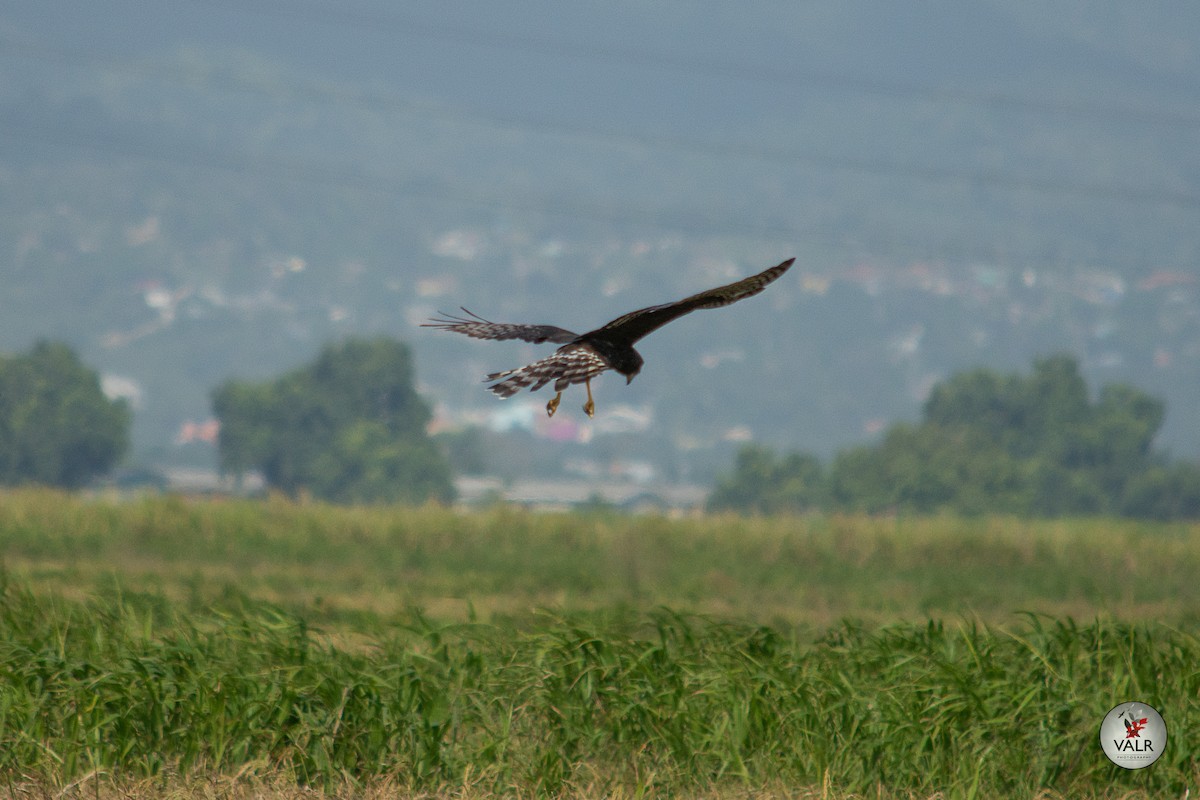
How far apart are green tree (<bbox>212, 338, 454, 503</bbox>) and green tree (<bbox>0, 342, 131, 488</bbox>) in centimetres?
1258

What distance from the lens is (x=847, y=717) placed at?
864cm

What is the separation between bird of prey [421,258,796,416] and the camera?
12.0 ft

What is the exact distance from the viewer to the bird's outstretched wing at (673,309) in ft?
12.1

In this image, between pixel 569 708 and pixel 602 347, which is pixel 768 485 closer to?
pixel 569 708

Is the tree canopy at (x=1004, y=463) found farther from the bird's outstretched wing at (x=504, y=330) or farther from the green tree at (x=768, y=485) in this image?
the bird's outstretched wing at (x=504, y=330)

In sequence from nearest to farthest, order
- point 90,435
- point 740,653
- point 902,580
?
point 740,653, point 902,580, point 90,435

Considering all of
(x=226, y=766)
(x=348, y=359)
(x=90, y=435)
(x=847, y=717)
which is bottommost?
(x=226, y=766)

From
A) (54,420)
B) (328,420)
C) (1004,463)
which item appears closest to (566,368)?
(1004,463)

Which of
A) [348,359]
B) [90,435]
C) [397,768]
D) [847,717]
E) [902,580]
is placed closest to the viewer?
[397,768]

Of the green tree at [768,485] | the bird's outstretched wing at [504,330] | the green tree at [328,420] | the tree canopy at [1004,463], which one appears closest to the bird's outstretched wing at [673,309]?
the bird's outstretched wing at [504,330]

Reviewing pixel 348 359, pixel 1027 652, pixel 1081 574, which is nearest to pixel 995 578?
pixel 1081 574

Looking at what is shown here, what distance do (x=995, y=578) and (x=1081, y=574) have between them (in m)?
2.20

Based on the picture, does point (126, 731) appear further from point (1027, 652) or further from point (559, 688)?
point (1027, 652)

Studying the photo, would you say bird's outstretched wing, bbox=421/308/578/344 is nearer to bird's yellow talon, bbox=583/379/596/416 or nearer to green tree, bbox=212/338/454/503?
bird's yellow talon, bbox=583/379/596/416
